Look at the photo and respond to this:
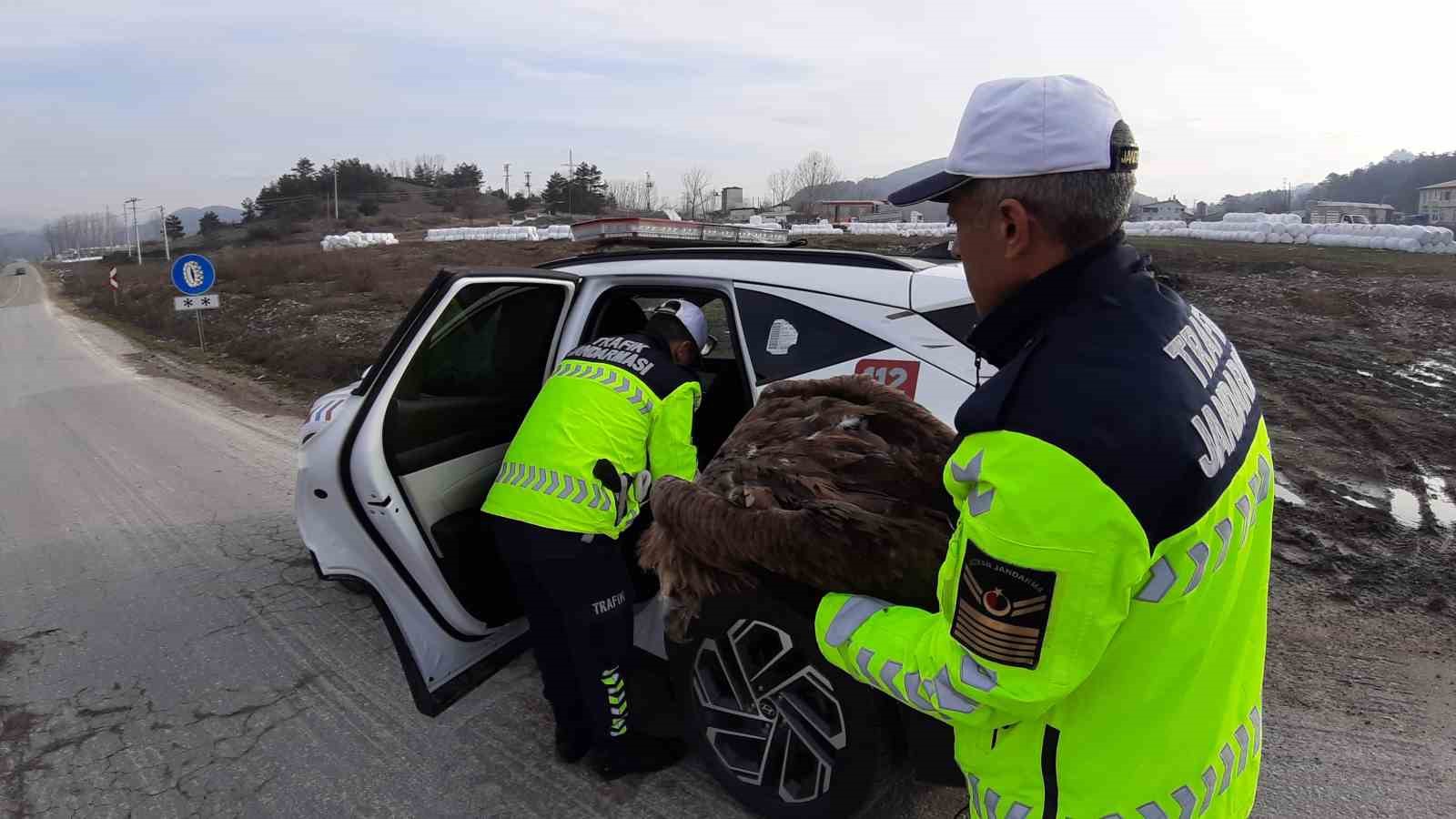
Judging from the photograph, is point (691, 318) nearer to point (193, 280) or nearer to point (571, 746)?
point (571, 746)

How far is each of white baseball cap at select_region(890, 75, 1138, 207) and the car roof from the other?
4.27ft

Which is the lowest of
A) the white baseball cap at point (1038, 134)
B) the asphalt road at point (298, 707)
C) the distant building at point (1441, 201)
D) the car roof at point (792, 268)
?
the asphalt road at point (298, 707)

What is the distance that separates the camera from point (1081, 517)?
1033 millimetres

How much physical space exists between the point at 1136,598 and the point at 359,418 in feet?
8.84

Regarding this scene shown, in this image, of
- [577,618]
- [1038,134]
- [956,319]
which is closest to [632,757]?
[577,618]

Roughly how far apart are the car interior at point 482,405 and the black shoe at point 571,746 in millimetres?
624

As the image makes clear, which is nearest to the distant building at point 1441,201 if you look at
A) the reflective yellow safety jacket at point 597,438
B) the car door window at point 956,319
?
the car door window at point 956,319

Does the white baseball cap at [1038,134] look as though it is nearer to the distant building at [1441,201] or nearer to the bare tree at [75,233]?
the distant building at [1441,201]

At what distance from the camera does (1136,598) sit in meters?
1.11

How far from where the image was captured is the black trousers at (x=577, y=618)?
2.79 meters

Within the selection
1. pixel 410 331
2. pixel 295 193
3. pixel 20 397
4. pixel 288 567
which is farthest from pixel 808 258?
pixel 295 193

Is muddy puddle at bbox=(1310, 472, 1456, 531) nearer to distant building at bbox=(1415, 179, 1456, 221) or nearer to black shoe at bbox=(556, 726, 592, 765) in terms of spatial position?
black shoe at bbox=(556, 726, 592, 765)

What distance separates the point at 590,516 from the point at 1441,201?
98.3 metres

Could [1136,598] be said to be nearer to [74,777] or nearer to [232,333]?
[74,777]
